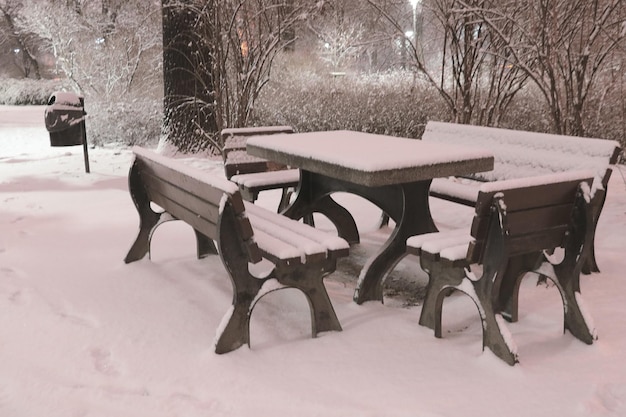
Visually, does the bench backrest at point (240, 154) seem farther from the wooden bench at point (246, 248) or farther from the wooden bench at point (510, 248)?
the wooden bench at point (510, 248)

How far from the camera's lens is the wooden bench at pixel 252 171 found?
5.04 metres

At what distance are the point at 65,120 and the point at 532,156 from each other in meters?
6.08

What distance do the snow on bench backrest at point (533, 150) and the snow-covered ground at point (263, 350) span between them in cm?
83

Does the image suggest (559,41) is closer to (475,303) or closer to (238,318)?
(475,303)

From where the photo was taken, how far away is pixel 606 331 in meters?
3.44

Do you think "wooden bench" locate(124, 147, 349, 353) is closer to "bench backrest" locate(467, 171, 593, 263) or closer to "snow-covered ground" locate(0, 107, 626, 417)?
"snow-covered ground" locate(0, 107, 626, 417)

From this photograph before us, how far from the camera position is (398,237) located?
3887mm

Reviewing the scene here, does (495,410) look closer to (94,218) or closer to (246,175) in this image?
(246,175)

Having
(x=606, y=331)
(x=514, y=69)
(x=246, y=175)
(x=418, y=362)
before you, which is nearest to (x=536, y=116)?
(x=514, y=69)

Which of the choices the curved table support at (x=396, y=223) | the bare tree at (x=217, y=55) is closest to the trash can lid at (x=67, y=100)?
the bare tree at (x=217, y=55)

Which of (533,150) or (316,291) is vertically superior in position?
(533,150)

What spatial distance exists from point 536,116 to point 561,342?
6.97m

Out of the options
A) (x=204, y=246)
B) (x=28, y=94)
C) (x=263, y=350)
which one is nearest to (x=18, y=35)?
(x=28, y=94)

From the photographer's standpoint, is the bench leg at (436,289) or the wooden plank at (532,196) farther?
the bench leg at (436,289)
